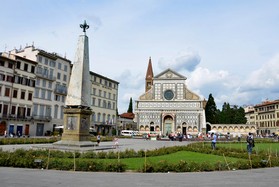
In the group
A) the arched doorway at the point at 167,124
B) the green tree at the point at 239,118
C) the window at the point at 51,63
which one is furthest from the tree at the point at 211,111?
the window at the point at 51,63

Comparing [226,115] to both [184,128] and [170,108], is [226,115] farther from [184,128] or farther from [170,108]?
[170,108]

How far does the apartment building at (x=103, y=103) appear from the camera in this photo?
6225cm

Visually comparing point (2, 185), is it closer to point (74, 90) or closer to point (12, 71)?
point (74, 90)

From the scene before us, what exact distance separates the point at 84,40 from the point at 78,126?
6613mm

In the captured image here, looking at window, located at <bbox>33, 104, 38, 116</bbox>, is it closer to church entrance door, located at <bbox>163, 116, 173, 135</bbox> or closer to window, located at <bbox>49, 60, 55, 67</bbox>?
window, located at <bbox>49, 60, 55, 67</bbox>

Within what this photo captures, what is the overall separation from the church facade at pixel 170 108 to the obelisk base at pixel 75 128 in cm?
6165

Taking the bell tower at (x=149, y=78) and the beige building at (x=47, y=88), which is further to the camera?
the bell tower at (x=149, y=78)

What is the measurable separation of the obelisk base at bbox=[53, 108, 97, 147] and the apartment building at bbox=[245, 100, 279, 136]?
75.2 meters

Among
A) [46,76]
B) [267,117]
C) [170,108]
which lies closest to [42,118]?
[46,76]

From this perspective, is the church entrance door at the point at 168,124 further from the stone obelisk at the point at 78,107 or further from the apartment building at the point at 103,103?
the stone obelisk at the point at 78,107

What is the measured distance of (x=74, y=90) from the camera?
20453 millimetres

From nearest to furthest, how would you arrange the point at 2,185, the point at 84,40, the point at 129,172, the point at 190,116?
1. the point at 2,185
2. the point at 129,172
3. the point at 84,40
4. the point at 190,116

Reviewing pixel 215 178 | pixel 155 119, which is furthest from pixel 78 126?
pixel 155 119

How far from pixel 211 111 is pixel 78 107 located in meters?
72.8
